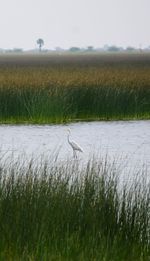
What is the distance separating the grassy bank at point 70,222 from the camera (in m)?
7.03

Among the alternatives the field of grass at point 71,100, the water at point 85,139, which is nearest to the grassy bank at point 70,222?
the water at point 85,139

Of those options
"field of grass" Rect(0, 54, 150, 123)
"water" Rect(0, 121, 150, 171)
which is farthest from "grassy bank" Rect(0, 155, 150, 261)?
"field of grass" Rect(0, 54, 150, 123)

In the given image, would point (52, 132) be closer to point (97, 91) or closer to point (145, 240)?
point (97, 91)

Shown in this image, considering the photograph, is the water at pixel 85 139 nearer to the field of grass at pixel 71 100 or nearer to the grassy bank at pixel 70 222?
the field of grass at pixel 71 100

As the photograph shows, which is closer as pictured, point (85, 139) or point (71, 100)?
point (85, 139)

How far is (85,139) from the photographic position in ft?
63.0

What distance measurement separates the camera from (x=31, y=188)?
8.60 m

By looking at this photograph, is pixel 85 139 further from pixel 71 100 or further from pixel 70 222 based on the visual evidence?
pixel 70 222

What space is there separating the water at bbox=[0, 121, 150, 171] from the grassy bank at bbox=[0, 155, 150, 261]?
21.9 ft

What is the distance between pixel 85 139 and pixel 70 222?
11244mm

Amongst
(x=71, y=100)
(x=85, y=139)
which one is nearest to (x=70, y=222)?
(x=85, y=139)

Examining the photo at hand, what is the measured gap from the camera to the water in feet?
54.5

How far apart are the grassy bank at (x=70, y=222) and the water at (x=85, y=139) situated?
21.9ft

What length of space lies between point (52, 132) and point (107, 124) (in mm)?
2240
